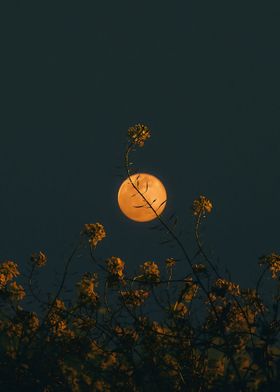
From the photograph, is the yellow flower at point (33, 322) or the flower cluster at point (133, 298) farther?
the yellow flower at point (33, 322)

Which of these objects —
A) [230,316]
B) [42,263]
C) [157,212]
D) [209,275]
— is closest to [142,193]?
[157,212]

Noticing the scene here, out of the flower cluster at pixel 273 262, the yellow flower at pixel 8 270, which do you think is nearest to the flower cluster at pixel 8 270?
the yellow flower at pixel 8 270

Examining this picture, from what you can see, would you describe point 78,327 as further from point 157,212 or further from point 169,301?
point 157,212

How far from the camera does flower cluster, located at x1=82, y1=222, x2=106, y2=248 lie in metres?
→ 8.71

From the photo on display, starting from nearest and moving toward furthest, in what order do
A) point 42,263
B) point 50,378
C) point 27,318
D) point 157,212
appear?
1. point 157,212
2. point 50,378
3. point 27,318
4. point 42,263

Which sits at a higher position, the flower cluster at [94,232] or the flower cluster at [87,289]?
the flower cluster at [94,232]

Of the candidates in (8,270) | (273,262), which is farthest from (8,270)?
(273,262)

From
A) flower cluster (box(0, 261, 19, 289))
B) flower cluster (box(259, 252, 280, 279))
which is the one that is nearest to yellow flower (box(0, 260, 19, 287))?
flower cluster (box(0, 261, 19, 289))

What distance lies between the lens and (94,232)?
28.8 feet

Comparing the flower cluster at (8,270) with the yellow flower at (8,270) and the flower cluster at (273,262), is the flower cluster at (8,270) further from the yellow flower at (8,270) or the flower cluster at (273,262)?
the flower cluster at (273,262)

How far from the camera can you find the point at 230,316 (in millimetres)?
7434

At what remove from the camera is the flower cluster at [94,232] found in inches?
343

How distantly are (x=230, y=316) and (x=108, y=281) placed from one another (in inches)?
61.6

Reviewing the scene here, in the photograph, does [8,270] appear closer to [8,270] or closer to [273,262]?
[8,270]
